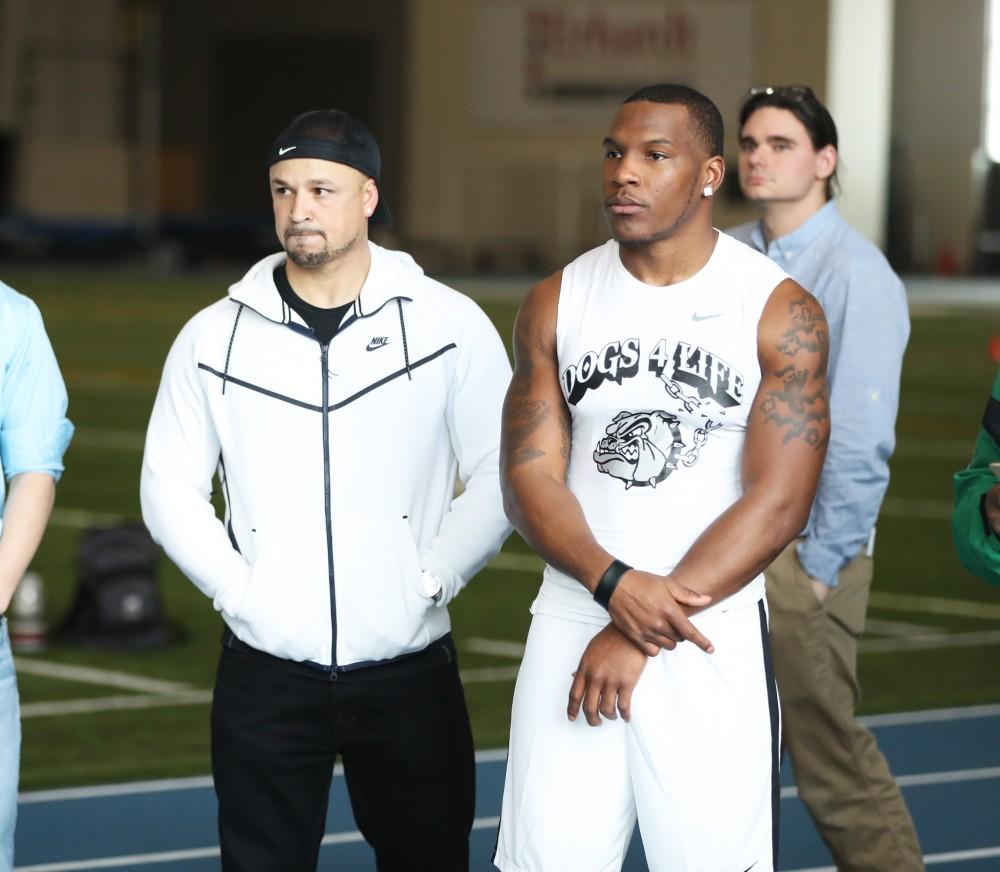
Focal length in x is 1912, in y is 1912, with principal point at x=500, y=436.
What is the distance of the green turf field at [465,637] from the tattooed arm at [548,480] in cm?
387

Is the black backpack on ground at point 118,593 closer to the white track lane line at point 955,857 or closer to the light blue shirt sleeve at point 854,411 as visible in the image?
the white track lane line at point 955,857

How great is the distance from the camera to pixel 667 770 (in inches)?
148

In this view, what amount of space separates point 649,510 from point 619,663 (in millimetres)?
314

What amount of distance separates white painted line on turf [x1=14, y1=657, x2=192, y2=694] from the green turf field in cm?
1

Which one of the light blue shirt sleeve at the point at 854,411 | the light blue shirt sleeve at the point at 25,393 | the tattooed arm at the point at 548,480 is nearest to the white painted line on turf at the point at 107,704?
the light blue shirt sleeve at the point at 854,411

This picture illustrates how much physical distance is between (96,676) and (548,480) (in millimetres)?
5595

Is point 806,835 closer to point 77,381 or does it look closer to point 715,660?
point 715,660

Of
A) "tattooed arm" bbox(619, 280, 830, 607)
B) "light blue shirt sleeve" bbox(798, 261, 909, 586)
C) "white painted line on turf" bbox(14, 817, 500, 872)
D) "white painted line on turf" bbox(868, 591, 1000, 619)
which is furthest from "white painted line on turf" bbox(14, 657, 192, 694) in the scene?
"tattooed arm" bbox(619, 280, 830, 607)

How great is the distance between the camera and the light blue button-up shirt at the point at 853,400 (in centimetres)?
507

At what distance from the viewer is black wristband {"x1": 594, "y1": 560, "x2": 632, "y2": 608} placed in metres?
3.72

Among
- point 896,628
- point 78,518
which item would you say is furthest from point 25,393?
point 78,518

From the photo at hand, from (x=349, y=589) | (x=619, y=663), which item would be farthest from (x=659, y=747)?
(x=349, y=589)

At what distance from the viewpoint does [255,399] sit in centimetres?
432

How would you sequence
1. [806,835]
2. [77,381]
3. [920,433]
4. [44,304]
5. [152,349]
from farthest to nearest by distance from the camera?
[44,304]
[152,349]
[77,381]
[920,433]
[806,835]
